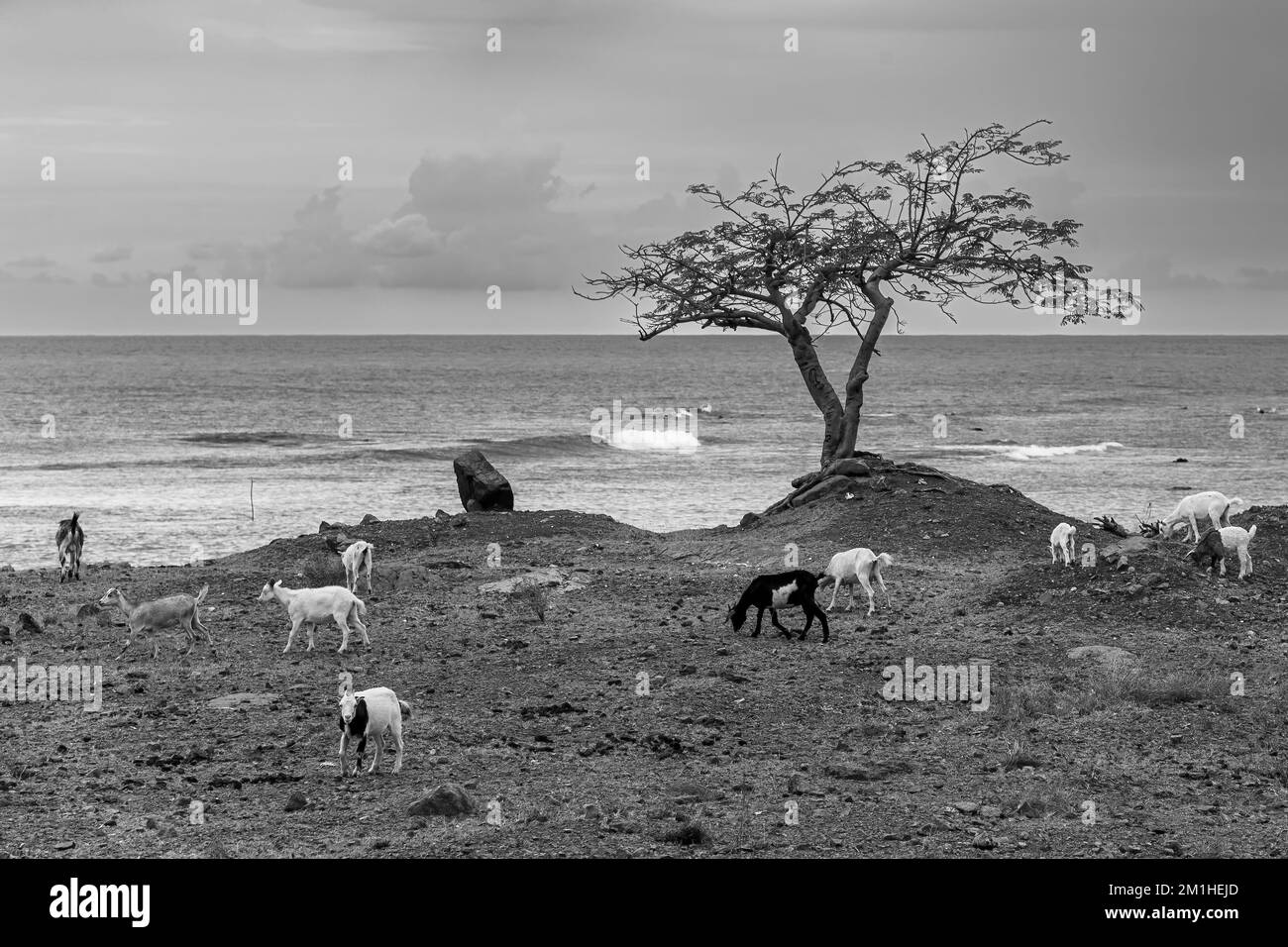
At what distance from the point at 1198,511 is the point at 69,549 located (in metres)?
18.5

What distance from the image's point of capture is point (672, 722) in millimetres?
12852

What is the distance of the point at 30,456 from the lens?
5872 cm

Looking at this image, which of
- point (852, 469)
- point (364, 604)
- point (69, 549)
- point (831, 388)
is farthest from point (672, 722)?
point (831, 388)

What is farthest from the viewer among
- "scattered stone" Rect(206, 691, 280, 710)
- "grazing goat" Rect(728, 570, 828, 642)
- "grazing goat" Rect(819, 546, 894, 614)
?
"grazing goat" Rect(819, 546, 894, 614)

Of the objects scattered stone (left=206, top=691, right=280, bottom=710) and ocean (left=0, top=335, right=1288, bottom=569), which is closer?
scattered stone (left=206, top=691, right=280, bottom=710)

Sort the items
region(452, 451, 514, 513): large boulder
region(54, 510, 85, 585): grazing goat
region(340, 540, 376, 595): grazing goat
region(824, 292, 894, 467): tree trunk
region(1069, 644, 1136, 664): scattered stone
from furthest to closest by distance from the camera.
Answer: region(452, 451, 514, 513): large boulder
region(824, 292, 894, 467): tree trunk
region(54, 510, 85, 585): grazing goat
region(340, 540, 376, 595): grazing goat
region(1069, 644, 1136, 664): scattered stone

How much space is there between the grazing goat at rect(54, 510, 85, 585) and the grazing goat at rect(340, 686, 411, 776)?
39.1 feet

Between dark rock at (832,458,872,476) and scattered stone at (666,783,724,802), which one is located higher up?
dark rock at (832,458,872,476)

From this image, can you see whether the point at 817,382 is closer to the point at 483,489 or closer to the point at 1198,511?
the point at 483,489

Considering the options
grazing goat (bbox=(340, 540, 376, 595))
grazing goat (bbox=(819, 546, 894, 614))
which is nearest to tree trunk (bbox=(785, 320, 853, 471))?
grazing goat (bbox=(819, 546, 894, 614))

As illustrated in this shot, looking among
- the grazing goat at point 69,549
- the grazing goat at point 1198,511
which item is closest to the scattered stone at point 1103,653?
the grazing goat at point 1198,511

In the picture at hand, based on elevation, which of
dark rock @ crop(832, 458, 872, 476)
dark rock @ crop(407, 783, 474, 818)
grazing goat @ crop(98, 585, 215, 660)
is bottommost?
dark rock @ crop(407, 783, 474, 818)

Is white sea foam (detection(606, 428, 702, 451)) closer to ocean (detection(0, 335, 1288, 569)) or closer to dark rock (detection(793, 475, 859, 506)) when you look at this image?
ocean (detection(0, 335, 1288, 569))

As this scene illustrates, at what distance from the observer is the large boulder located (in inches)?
1098
